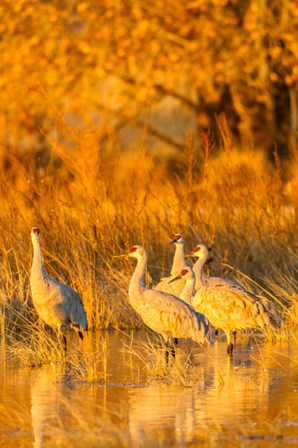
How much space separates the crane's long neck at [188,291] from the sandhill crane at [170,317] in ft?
3.08

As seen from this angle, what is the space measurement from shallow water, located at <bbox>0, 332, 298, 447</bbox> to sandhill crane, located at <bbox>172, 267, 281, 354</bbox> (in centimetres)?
24

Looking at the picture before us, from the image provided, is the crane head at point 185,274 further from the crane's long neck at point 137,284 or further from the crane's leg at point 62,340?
the crane's leg at point 62,340

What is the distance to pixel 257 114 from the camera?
29.6m

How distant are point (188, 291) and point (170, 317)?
1369 mm

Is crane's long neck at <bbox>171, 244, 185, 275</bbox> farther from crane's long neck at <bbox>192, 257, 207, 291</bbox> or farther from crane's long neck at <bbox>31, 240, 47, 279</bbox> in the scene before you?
crane's long neck at <bbox>31, 240, 47, 279</bbox>

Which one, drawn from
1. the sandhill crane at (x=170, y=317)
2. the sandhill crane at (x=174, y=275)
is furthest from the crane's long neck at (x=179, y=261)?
the sandhill crane at (x=170, y=317)

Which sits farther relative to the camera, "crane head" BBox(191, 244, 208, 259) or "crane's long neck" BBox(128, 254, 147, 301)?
"crane head" BBox(191, 244, 208, 259)

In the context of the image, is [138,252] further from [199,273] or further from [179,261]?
[179,261]

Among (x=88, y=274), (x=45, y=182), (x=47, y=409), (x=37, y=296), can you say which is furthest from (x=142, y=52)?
(x=47, y=409)

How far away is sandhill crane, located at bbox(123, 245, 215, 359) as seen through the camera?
447 inches

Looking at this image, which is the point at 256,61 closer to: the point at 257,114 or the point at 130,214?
the point at 257,114

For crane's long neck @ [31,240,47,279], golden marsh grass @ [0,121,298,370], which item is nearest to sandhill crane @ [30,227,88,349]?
crane's long neck @ [31,240,47,279]

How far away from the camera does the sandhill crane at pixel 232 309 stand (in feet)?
38.4

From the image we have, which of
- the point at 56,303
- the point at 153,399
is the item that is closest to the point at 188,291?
the point at 56,303
